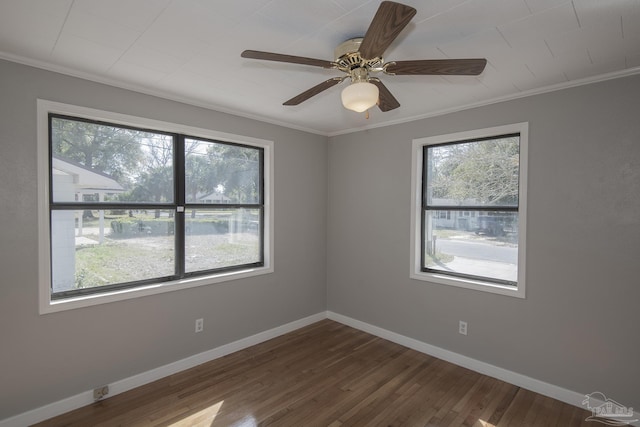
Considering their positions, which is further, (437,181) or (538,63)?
(437,181)

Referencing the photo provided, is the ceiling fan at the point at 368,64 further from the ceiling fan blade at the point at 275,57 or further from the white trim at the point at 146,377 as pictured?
the white trim at the point at 146,377

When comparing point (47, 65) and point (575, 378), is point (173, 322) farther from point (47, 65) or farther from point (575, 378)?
point (575, 378)

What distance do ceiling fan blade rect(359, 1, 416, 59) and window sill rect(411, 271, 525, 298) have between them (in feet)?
7.64

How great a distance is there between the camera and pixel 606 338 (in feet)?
7.72

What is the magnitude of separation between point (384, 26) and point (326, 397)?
2.57 meters

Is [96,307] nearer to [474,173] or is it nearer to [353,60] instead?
[353,60]

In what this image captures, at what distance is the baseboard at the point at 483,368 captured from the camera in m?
2.49

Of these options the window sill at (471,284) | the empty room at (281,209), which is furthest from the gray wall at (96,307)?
the window sill at (471,284)

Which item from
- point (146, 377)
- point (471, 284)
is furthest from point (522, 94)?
point (146, 377)

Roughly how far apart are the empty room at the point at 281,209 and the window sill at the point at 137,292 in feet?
0.07

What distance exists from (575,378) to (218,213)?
3.36m

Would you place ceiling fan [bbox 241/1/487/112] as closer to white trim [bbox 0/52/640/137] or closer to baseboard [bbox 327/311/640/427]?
white trim [bbox 0/52/640/137]

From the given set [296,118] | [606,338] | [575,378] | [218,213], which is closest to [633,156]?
[606,338]

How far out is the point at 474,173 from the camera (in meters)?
3.08
